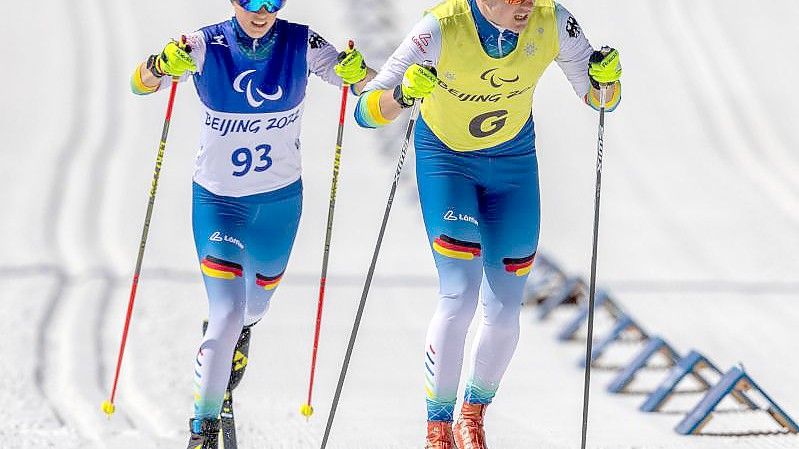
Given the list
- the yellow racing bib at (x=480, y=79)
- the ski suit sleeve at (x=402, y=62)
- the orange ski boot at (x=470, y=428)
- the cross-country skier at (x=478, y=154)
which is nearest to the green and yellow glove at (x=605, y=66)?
the cross-country skier at (x=478, y=154)

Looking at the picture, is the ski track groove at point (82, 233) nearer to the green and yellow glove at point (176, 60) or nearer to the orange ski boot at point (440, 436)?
the orange ski boot at point (440, 436)

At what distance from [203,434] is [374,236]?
22.9ft

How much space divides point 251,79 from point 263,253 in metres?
0.80

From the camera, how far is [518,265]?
5910 millimetres

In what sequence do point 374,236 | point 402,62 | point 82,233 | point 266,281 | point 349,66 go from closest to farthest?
point 402,62
point 349,66
point 266,281
point 82,233
point 374,236

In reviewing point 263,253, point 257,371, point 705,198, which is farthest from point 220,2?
point 263,253

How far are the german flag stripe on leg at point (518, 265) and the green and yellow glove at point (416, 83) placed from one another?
84 cm

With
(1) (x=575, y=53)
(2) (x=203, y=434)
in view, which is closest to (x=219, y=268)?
(2) (x=203, y=434)

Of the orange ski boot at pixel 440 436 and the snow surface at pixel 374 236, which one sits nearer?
the orange ski boot at pixel 440 436

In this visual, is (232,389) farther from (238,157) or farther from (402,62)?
(402,62)

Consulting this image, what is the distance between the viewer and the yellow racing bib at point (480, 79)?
5672 millimetres

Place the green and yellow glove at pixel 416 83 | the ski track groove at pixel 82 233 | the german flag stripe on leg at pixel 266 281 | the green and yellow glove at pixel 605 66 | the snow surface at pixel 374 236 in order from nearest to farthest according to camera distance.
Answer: the green and yellow glove at pixel 416 83 → the green and yellow glove at pixel 605 66 → the german flag stripe on leg at pixel 266 281 → the snow surface at pixel 374 236 → the ski track groove at pixel 82 233

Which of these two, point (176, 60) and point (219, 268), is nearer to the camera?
point (176, 60)

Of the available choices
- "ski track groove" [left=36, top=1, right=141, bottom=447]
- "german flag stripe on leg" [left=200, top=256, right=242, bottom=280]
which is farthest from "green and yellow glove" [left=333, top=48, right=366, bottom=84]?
"ski track groove" [left=36, top=1, right=141, bottom=447]
